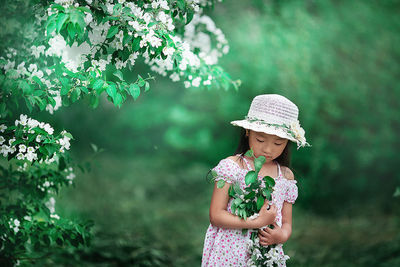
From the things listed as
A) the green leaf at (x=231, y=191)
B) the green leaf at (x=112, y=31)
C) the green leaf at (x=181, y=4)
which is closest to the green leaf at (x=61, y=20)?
the green leaf at (x=112, y=31)

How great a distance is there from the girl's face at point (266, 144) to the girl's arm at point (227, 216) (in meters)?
0.21

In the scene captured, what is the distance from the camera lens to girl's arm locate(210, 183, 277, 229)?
76.9 inches

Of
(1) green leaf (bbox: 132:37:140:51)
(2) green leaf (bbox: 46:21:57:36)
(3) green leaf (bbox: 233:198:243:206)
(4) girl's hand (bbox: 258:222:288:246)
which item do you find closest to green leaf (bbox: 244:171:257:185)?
(3) green leaf (bbox: 233:198:243:206)

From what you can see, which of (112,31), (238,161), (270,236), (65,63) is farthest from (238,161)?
(65,63)

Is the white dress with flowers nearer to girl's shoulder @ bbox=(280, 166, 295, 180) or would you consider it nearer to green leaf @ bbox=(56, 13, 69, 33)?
girl's shoulder @ bbox=(280, 166, 295, 180)

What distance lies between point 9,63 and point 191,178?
551 centimetres

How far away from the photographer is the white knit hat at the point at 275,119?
198 centimetres

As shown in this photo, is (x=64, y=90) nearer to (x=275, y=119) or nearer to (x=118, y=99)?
(x=118, y=99)

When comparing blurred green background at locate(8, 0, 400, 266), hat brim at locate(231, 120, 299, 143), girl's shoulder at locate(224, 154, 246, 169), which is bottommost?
girl's shoulder at locate(224, 154, 246, 169)

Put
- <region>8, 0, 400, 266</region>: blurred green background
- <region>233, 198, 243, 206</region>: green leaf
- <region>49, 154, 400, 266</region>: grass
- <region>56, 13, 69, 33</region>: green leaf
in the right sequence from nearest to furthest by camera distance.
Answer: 1. <region>56, 13, 69, 33</region>: green leaf
2. <region>233, 198, 243, 206</region>: green leaf
3. <region>49, 154, 400, 266</region>: grass
4. <region>8, 0, 400, 266</region>: blurred green background

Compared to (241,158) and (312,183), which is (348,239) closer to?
(312,183)

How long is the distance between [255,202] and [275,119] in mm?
368

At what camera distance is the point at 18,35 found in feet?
7.55

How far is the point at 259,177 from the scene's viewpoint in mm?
2070
